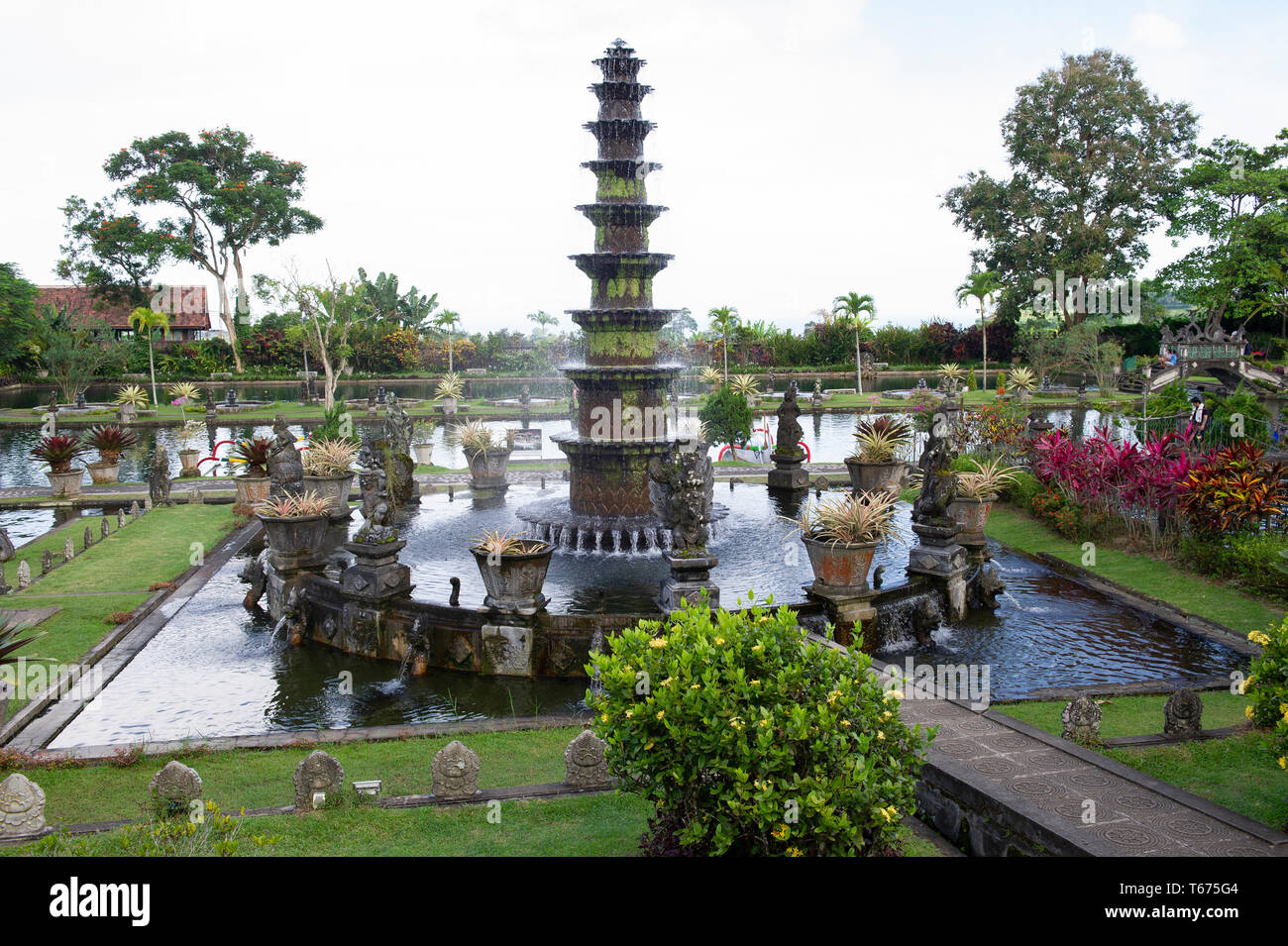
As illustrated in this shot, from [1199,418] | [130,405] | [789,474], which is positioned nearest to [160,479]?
[789,474]

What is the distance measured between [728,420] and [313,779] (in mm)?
21046

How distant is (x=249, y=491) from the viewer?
1922 cm

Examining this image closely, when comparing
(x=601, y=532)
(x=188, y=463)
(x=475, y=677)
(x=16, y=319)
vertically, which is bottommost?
(x=475, y=677)

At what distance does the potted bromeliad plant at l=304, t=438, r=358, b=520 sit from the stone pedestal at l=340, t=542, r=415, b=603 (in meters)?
6.23

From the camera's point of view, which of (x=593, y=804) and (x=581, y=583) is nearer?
(x=593, y=804)

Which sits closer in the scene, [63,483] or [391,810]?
[391,810]

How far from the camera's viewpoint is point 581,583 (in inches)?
548

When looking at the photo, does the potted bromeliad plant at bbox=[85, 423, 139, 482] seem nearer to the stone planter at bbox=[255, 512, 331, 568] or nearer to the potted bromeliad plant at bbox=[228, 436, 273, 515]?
the potted bromeliad plant at bbox=[228, 436, 273, 515]

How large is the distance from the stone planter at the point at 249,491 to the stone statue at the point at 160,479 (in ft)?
6.34

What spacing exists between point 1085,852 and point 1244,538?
9931mm

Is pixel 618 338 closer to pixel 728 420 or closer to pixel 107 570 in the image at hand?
pixel 107 570

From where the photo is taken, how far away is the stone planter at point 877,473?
62.5 feet

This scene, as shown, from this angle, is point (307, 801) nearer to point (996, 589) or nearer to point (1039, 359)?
A: point (996, 589)
